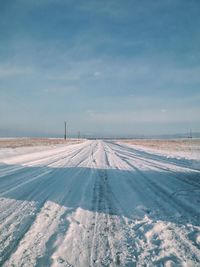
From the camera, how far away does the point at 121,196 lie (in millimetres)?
6734

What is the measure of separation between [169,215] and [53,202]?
2978 mm

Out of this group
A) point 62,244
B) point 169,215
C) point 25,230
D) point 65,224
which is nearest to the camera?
point 62,244

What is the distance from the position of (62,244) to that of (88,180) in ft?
17.2

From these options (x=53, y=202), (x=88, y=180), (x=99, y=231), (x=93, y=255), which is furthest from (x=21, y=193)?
(x=93, y=255)

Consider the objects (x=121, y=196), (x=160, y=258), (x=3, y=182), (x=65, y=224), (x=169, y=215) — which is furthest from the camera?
(x=3, y=182)

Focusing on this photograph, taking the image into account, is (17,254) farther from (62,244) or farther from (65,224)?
(65,224)

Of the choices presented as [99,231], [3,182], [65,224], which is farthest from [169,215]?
[3,182]

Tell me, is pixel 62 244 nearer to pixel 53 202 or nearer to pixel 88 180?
pixel 53 202

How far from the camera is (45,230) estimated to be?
419cm

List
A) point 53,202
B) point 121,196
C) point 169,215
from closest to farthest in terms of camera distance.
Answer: point 169,215, point 53,202, point 121,196

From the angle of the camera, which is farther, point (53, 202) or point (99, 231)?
point (53, 202)

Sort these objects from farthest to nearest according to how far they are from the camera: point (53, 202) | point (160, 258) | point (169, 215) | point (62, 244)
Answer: point (53, 202), point (169, 215), point (62, 244), point (160, 258)

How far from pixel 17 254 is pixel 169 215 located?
333 cm

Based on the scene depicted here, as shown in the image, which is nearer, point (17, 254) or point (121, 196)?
point (17, 254)
